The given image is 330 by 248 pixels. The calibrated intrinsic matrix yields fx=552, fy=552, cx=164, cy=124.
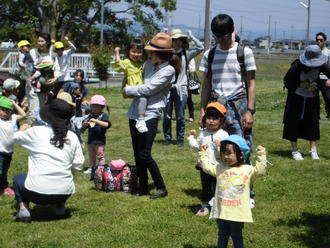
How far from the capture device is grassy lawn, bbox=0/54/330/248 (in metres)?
5.16

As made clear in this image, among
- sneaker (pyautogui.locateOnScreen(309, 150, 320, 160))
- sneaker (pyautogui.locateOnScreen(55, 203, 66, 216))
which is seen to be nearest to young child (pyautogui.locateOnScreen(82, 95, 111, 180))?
sneaker (pyautogui.locateOnScreen(55, 203, 66, 216))

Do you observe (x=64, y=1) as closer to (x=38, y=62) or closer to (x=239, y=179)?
(x=38, y=62)

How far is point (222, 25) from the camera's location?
538 centimetres

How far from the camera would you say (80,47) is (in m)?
37.2

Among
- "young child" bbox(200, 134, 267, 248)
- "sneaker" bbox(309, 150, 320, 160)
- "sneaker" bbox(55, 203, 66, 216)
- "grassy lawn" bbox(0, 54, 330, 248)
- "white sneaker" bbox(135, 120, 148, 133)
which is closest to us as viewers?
"young child" bbox(200, 134, 267, 248)

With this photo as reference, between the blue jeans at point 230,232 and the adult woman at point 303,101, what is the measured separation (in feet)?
15.6

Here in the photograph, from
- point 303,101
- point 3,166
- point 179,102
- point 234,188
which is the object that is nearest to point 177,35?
point 179,102

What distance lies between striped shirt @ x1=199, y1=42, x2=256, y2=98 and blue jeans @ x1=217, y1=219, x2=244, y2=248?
1678 millimetres

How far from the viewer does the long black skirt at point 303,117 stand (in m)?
9.30

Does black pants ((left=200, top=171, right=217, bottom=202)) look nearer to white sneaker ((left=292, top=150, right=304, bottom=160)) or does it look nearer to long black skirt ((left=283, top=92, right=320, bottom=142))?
white sneaker ((left=292, top=150, right=304, bottom=160))

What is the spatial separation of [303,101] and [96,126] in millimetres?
3650

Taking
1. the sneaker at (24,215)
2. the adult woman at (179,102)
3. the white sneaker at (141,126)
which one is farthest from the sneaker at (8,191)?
the adult woman at (179,102)

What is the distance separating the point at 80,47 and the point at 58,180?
32.5 m

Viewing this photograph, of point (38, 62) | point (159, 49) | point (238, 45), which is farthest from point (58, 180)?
point (38, 62)
